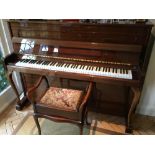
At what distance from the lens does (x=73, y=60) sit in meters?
1.72

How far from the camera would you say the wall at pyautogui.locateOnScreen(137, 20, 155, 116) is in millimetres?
1753

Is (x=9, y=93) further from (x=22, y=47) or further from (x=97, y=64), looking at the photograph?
(x=97, y=64)

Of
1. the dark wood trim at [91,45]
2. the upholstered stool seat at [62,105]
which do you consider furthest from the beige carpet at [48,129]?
the dark wood trim at [91,45]

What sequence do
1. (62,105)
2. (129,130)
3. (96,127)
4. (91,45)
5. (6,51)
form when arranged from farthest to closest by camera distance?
(6,51) → (96,127) → (129,130) → (91,45) → (62,105)

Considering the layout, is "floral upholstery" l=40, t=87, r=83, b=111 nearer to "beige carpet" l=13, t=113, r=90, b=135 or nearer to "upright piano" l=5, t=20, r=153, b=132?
"upright piano" l=5, t=20, r=153, b=132

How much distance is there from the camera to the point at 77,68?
1.65 m

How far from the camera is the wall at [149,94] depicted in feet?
5.75

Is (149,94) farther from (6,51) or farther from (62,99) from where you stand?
(6,51)

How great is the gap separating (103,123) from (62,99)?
2.30 feet

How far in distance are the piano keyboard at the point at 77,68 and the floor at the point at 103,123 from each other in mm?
727

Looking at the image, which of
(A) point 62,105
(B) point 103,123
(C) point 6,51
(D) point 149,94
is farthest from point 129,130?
(C) point 6,51

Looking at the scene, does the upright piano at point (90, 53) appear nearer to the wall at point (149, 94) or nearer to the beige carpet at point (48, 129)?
the wall at point (149, 94)

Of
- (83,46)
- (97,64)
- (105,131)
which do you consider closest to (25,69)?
(83,46)
